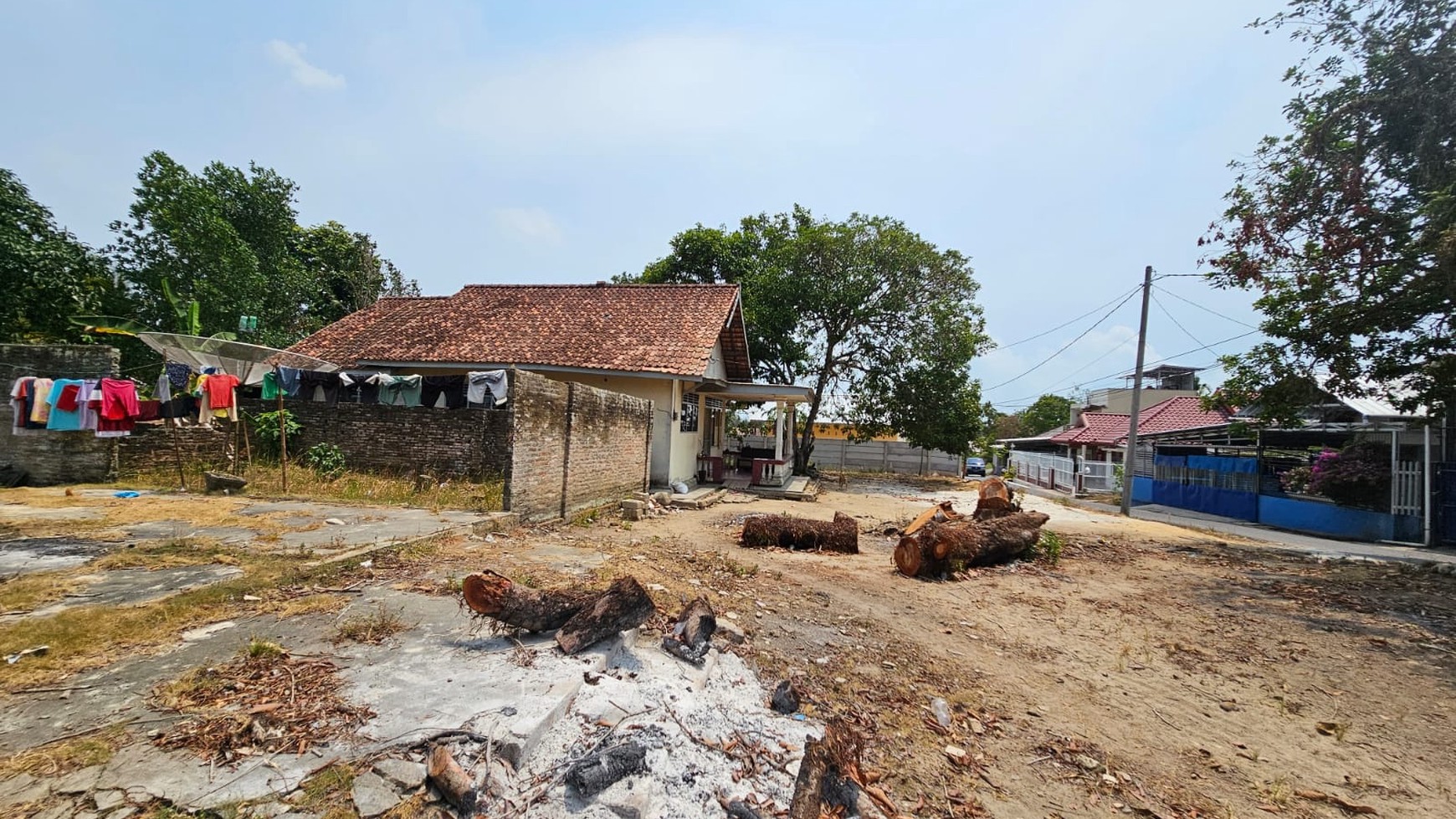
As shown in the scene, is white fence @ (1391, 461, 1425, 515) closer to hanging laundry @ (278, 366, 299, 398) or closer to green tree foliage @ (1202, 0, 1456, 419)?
green tree foliage @ (1202, 0, 1456, 419)

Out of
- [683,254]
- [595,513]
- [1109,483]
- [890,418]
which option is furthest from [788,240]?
[595,513]

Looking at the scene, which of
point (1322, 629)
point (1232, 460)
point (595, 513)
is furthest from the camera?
point (1232, 460)

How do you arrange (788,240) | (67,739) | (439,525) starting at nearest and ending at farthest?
(67,739)
(439,525)
(788,240)

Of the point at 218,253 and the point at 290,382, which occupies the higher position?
the point at 218,253

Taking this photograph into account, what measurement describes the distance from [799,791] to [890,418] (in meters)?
22.1

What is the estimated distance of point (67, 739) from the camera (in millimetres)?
2402

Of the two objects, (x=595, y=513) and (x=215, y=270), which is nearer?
(x=595, y=513)

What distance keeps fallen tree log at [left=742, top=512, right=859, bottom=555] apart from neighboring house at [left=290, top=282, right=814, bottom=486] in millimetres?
5165

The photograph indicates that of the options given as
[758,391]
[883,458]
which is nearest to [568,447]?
[758,391]

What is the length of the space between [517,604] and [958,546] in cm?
547

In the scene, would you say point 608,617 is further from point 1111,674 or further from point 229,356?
point 229,356

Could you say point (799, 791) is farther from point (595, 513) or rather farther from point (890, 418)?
point (890, 418)

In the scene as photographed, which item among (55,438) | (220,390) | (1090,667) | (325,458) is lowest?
(1090,667)

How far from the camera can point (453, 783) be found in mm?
2211
